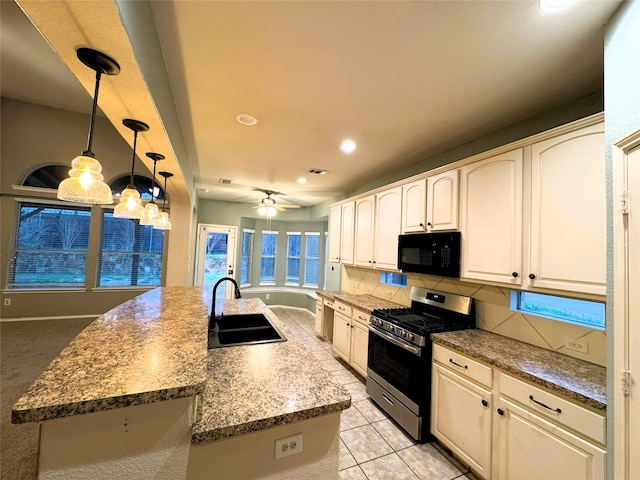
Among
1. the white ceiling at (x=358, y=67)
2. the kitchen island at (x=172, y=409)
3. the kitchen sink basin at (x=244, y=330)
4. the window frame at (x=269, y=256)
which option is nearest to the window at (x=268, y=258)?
the window frame at (x=269, y=256)

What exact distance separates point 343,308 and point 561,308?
7.63 feet

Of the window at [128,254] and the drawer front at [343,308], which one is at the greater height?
the window at [128,254]

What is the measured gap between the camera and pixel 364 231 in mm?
3736

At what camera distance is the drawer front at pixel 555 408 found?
1264 mm

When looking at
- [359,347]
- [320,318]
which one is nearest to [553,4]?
[359,347]

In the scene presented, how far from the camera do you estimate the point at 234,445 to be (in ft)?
3.14

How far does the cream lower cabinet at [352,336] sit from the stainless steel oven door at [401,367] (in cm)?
27

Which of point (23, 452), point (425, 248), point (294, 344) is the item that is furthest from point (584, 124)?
point (23, 452)

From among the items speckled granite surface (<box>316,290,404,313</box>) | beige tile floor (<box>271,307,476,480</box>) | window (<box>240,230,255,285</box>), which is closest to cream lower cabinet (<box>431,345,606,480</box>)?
beige tile floor (<box>271,307,476,480</box>)

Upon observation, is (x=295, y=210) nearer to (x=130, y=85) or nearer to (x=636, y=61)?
(x=130, y=85)

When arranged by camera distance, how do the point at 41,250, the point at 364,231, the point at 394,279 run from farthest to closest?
the point at 41,250 < the point at 364,231 < the point at 394,279

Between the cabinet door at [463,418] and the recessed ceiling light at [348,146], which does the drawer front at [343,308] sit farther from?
the recessed ceiling light at [348,146]

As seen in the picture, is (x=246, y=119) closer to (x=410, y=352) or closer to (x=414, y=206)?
(x=414, y=206)

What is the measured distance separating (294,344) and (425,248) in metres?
1.65
